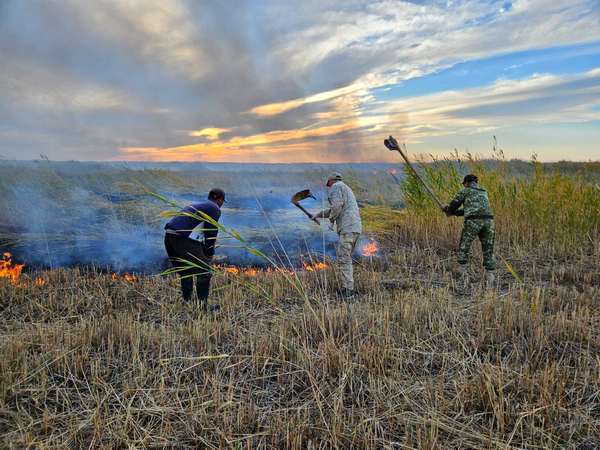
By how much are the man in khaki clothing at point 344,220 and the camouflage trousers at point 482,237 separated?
1.87 m

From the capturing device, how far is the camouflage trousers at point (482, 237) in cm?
700

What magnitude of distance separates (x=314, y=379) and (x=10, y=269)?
6.92m

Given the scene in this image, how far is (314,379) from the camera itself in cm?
343

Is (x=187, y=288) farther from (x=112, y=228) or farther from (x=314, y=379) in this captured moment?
(x=112, y=228)

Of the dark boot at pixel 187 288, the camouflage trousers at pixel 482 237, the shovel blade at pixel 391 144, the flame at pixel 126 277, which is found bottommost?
the flame at pixel 126 277

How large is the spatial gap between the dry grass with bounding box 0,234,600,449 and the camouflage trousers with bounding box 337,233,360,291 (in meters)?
1.15

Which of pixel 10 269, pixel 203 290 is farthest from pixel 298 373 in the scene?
pixel 10 269

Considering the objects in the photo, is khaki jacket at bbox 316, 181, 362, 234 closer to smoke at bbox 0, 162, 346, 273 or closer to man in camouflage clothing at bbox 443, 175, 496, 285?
smoke at bbox 0, 162, 346, 273

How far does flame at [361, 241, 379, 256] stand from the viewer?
9164mm

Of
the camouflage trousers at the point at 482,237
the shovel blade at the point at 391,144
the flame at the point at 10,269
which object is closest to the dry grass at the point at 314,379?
the flame at the point at 10,269

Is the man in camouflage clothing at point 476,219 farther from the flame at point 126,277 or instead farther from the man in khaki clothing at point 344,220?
the flame at point 126,277

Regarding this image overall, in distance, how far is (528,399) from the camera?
3156 millimetres

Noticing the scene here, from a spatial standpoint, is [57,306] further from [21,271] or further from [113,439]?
[113,439]

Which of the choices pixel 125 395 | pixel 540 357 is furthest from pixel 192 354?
pixel 540 357
